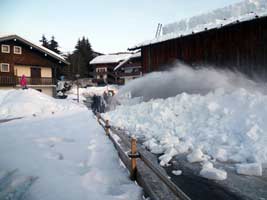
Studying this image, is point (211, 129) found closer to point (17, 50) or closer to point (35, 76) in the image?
point (35, 76)

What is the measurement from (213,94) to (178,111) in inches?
75.2

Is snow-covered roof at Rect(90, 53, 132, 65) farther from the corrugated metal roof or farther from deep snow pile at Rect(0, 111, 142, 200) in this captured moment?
deep snow pile at Rect(0, 111, 142, 200)

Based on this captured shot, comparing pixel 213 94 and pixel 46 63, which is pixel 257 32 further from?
pixel 46 63

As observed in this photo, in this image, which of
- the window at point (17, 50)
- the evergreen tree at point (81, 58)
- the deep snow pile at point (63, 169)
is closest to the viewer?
the deep snow pile at point (63, 169)

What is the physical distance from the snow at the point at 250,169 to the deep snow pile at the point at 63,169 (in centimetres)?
253

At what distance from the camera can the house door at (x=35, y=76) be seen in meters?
→ 30.0

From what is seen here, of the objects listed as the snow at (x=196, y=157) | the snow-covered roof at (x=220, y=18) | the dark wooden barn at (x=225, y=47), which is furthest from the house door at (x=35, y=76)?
the snow at (x=196, y=157)

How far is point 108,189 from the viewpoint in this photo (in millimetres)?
4469

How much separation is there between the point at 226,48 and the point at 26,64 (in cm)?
2720

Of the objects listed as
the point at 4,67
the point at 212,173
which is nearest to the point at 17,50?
the point at 4,67

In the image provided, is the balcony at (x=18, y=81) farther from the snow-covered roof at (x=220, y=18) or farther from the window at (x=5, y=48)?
the snow-covered roof at (x=220, y=18)

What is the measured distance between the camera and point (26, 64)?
30.1 m

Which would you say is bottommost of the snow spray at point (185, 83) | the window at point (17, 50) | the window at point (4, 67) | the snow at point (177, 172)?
the snow at point (177, 172)

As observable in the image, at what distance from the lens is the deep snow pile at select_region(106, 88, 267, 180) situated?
19.0 feet
